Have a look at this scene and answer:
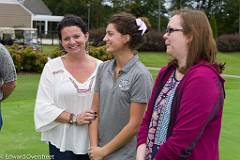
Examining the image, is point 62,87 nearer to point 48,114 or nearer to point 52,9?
point 48,114

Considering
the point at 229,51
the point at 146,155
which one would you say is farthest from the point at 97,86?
the point at 229,51

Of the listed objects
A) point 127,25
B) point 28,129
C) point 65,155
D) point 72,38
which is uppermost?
point 127,25

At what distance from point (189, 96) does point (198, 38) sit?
0.33m

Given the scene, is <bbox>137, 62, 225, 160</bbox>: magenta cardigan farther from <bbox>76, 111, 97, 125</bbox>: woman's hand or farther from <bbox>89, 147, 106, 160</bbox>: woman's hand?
<bbox>76, 111, 97, 125</bbox>: woman's hand

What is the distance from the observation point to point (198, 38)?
2658mm

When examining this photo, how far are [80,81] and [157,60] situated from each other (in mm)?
28766

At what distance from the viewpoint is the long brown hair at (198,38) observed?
2660mm

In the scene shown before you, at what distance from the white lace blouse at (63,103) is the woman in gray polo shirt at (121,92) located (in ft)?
0.79

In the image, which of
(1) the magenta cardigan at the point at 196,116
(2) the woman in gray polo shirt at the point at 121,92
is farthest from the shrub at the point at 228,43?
(1) the magenta cardigan at the point at 196,116

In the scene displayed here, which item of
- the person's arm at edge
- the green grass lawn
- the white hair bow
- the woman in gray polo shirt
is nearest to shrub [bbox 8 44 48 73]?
the green grass lawn

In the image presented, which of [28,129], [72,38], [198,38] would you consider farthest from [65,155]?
[28,129]

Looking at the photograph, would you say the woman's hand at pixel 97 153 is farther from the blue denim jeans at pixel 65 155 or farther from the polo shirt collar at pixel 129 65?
the polo shirt collar at pixel 129 65

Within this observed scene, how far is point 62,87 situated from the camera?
3.86 metres

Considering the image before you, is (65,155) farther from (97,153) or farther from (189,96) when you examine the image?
(189,96)
